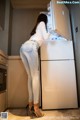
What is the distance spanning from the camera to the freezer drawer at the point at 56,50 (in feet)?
6.98

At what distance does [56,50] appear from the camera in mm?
2146

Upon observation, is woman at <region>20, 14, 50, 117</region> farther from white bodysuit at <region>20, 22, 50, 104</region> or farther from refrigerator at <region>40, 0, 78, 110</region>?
refrigerator at <region>40, 0, 78, 110</region>

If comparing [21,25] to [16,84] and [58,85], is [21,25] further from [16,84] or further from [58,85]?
[58,85]

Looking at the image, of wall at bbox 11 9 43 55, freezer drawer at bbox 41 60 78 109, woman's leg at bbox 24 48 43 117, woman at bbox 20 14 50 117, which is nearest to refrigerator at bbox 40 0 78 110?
freezer drawer at bbox 41 60 78 109

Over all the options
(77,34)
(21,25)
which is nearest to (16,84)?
(77,34)

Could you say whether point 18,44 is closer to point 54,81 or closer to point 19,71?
point 19,71

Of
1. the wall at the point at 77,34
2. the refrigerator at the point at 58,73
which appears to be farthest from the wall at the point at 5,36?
the wall at the point at 77,34

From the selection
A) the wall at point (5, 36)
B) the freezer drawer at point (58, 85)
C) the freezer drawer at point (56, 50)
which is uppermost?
the wall at point (5, 36)

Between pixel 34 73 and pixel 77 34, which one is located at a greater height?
pixel 77 34

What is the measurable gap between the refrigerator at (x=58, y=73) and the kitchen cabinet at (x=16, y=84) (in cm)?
32

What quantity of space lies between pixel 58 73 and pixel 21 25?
1.46 m

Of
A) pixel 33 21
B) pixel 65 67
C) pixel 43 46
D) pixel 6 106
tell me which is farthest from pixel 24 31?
pixel 6 106

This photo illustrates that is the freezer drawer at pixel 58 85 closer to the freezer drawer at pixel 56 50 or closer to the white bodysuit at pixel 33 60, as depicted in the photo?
the freezer drawer at pixel 56 50

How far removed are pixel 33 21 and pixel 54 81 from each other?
1.52 metres
